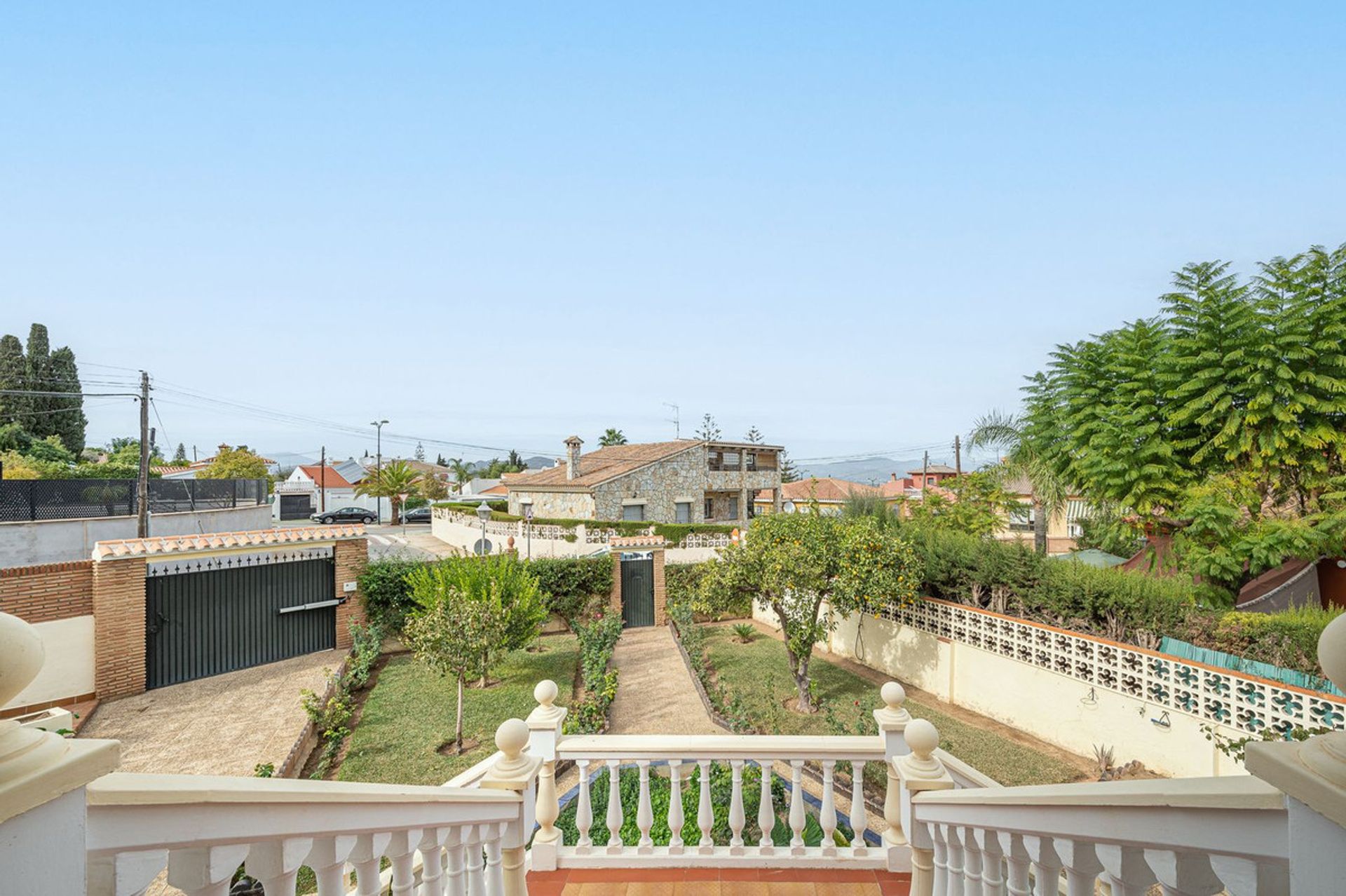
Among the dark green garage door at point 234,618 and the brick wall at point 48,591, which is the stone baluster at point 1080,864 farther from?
the dark green garage door at point 234,618

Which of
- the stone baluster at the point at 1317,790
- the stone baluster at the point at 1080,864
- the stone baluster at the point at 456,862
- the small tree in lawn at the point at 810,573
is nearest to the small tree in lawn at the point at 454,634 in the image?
the small tree in lawn at the point at 810,573

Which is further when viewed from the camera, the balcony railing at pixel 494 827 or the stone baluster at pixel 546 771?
the stone baluster at pixel 546 771

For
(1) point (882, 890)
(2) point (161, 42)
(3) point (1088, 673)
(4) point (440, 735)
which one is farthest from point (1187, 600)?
(2) point (161, 42)

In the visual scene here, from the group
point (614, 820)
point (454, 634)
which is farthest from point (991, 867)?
point (454, 634)

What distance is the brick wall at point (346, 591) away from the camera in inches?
492

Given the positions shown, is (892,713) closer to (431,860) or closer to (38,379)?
(431,860)

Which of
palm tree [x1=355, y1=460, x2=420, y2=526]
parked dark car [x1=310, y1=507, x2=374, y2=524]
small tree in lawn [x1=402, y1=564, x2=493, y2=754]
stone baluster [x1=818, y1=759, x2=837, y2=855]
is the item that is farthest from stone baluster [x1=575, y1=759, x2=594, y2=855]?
parked dark car [x1=310, y1=507, x2=374, y2=524]

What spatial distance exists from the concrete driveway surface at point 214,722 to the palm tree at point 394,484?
1209 inches

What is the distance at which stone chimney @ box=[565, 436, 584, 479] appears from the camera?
2836 centimetres

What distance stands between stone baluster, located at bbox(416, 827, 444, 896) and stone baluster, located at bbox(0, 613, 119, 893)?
1.14 m

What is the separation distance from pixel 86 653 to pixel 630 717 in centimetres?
819

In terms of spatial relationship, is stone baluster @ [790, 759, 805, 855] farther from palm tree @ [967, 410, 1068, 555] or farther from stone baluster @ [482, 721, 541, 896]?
palm tree @ [967, 410, 1068, 555]

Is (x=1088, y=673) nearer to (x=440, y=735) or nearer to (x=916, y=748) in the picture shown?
(x=916, y=748)

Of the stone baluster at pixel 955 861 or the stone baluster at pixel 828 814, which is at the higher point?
the stone baluster at pixel 955 861
